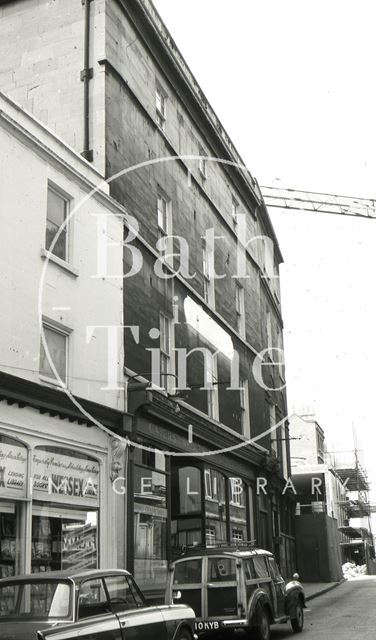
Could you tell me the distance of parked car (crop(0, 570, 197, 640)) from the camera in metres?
8.56

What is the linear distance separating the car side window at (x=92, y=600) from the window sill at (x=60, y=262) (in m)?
7.63

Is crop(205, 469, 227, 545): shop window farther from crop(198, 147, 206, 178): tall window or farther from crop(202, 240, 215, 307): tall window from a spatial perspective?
crop(198, 147, 206, 178): tall window

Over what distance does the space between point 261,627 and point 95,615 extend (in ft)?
20.7

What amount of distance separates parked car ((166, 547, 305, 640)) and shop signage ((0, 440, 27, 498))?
12.2 ft

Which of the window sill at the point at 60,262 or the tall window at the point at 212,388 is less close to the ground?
the window sill at the point at 60,262

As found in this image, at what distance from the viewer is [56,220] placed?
16484mm

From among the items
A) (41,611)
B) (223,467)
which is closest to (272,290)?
(223,467)

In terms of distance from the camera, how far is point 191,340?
22.9 metres

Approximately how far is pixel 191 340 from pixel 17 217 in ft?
30.1

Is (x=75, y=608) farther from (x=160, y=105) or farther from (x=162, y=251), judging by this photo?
(x=160, y=105)

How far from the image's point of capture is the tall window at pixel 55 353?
1512 centimetres

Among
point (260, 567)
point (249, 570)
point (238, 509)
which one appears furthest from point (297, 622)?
point (238, 509)

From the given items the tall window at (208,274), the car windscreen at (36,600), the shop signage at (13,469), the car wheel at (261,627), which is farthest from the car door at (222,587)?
the tall window at (208,274)

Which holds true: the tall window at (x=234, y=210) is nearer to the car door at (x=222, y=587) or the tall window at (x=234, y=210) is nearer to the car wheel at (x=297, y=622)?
the car wheel at (x=297, y=622)
